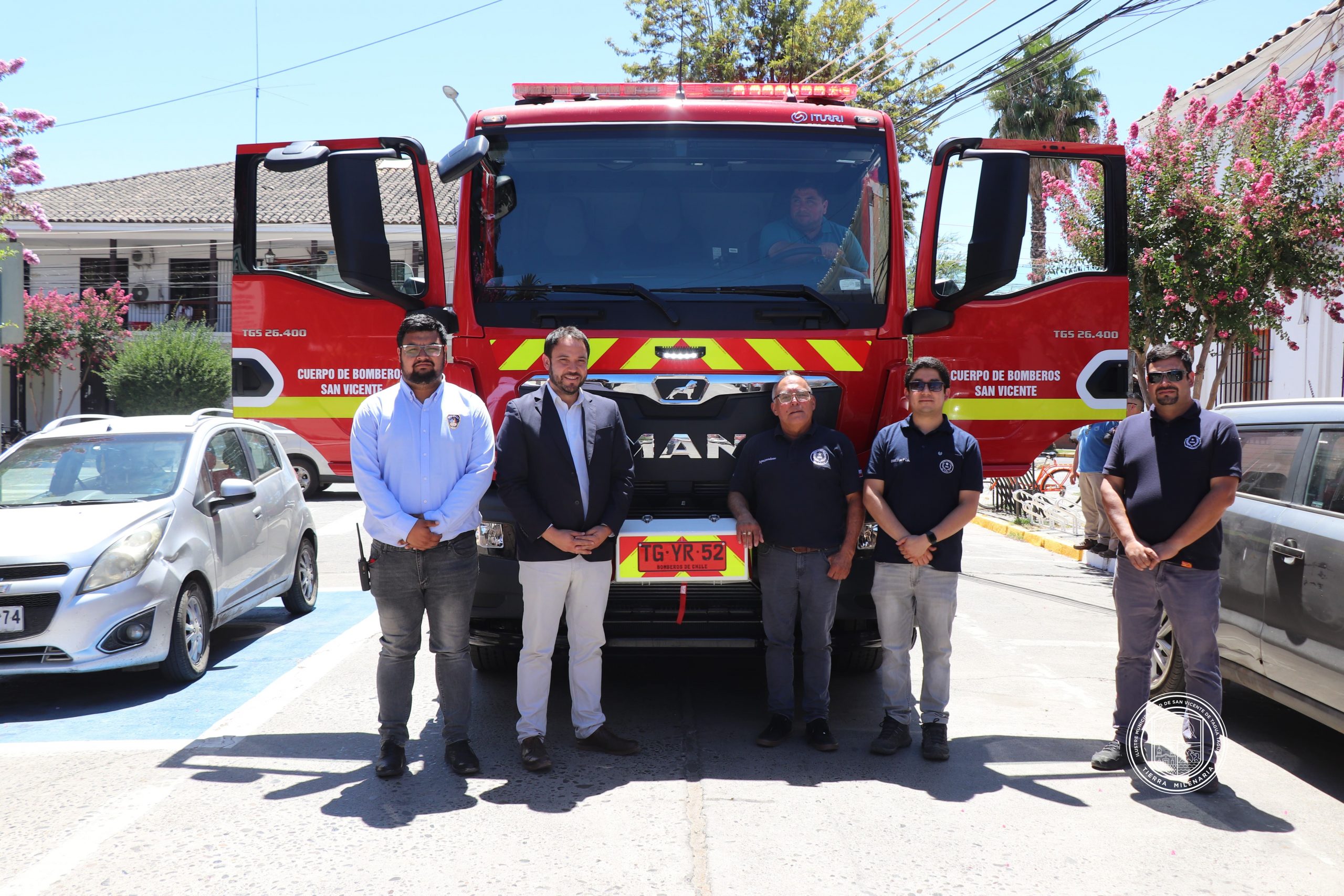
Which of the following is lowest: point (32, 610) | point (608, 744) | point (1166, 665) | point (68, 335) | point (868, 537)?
point (608, 744)

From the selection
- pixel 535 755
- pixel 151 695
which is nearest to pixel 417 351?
pixel 535 755

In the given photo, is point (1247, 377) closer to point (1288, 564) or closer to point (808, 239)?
point (1288, 564)

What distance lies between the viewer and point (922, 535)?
5.05m

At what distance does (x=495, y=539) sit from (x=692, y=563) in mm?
951

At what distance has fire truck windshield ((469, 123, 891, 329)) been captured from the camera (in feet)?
17.3

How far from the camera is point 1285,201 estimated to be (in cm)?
1052

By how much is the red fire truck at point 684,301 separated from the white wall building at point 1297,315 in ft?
34.3

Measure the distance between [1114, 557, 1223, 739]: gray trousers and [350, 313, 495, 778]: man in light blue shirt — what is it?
2.94 meters

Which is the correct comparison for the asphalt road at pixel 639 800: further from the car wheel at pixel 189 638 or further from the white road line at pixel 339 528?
the white road line at pixel 339 528

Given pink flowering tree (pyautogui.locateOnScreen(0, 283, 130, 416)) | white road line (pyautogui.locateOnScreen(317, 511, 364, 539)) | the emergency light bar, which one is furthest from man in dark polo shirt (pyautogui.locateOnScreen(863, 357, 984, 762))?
pink flowering tree (pyautogui.locateOnScreen(0, 283, 130, 416))

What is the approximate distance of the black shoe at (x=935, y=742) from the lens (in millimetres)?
5027

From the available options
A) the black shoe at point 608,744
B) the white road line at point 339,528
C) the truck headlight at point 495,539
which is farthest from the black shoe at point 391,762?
the white road line at point 339,528

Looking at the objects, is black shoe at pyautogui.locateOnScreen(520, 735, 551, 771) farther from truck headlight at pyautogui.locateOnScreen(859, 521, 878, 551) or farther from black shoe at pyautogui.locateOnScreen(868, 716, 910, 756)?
truck headlight at pyautogui.locateOnScreen(859, 521, 878, 551)

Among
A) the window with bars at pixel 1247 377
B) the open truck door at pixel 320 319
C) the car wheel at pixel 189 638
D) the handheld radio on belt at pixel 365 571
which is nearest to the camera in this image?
the handheld radio on belt at pixel 365 571
